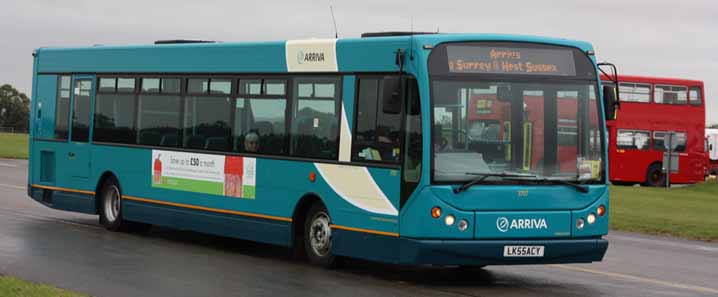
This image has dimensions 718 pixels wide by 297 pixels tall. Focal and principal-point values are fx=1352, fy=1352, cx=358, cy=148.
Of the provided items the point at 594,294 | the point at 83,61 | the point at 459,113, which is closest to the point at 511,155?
the point at 459,113

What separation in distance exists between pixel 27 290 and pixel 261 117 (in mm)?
5524

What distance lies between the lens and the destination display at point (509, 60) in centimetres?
1382

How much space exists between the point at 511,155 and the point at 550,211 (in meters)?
0.70

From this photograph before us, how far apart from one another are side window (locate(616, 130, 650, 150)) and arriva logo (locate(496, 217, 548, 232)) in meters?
39.2

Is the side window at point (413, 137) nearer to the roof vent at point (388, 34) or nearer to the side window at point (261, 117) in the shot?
the roof vent at point (388, 34)

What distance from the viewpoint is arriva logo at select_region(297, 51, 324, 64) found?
1556 centimetres

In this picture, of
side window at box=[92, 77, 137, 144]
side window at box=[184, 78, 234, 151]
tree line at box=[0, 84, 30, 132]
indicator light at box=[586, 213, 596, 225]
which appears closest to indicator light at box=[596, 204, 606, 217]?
indicator light at box=[586, 213, 596, 225]

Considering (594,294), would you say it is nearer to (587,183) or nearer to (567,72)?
(587,183)

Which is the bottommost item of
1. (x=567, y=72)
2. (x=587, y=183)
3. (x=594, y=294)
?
(x=594, y=294)

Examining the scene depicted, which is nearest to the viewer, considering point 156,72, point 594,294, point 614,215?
point 594,294

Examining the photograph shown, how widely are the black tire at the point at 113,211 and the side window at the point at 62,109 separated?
5.11 ft

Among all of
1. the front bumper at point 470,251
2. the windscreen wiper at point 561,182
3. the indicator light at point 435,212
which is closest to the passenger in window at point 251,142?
the front bumper at point 470,251

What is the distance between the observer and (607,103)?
14398 millimetres

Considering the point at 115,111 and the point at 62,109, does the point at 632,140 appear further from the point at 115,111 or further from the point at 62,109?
the point at 115,111
